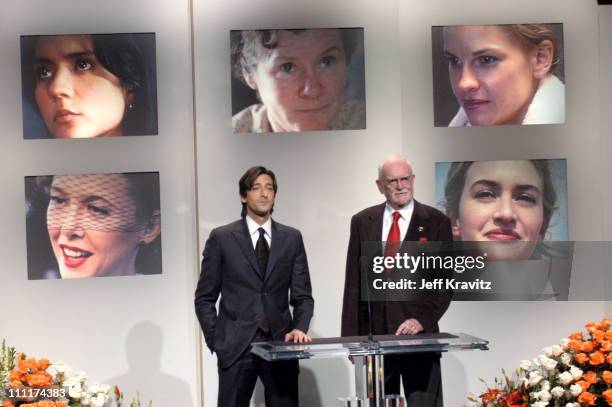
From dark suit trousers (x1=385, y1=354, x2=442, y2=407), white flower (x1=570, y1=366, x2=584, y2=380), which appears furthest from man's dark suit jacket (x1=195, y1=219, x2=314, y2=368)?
white flower (x1=570, y1=366, x2=584, y2=380)

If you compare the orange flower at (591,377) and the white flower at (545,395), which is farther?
the white flower at (545,395)

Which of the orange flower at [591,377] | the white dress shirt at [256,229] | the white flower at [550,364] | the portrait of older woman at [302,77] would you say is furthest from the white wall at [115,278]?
the orange flower at [591,377]

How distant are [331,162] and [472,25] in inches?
50.0

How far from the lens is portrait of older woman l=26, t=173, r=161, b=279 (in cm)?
613

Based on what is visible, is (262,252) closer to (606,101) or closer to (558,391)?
(558,391)

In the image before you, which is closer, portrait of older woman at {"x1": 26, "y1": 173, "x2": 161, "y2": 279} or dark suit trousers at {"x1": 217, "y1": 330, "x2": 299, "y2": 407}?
dark suit trousers at {"x1": 217, "y1": 330, "x2": 299, "y2": 407}

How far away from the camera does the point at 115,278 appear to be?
6.17 m

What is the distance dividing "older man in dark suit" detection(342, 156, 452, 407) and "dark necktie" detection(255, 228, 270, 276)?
50 cm

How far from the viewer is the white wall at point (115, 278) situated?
612 centimetres

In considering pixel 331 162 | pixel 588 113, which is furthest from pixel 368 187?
pixel 588 113

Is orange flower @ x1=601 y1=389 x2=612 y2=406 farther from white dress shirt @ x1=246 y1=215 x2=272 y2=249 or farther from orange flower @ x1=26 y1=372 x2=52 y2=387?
orange flower @ x1=26 y1=372 x2=52 y2=387

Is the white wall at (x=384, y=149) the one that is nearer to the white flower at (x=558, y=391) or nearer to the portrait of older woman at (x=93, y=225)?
the portrait of older woman at (x=93, y=225)

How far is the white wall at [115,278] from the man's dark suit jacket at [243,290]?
97 cm

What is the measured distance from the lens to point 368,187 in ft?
20.4
